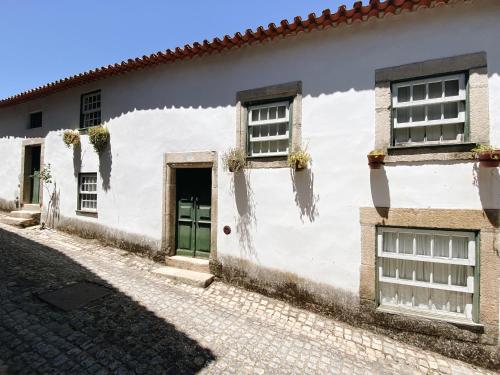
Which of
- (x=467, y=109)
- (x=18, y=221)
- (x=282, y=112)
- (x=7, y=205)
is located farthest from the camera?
(x=7, y=205)

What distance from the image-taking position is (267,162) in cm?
544

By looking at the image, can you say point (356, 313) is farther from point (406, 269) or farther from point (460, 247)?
point (460, 247)

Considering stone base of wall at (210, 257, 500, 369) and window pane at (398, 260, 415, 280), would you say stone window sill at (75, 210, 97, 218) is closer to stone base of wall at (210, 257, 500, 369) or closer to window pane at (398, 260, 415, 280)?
stone base of wall at (210, 257, 500, 369)

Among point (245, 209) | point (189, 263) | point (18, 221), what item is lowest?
point (189, 263)

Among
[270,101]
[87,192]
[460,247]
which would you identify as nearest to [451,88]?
[460,247]

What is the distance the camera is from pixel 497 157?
12.2ft

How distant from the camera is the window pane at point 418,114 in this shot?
4414 mm

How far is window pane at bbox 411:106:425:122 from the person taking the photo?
4.41m

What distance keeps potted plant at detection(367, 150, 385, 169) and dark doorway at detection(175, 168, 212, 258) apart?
3.61 meters

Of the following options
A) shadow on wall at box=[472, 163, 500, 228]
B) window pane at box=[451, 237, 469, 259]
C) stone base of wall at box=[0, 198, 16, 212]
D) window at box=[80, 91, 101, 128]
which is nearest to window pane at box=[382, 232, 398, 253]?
window pane at box=[451, 237, 469, 259]

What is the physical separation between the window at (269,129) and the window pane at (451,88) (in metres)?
2.59

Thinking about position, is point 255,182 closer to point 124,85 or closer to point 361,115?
point 361,115

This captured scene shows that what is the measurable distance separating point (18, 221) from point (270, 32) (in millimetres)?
9878

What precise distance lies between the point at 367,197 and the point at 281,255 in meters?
1.96
